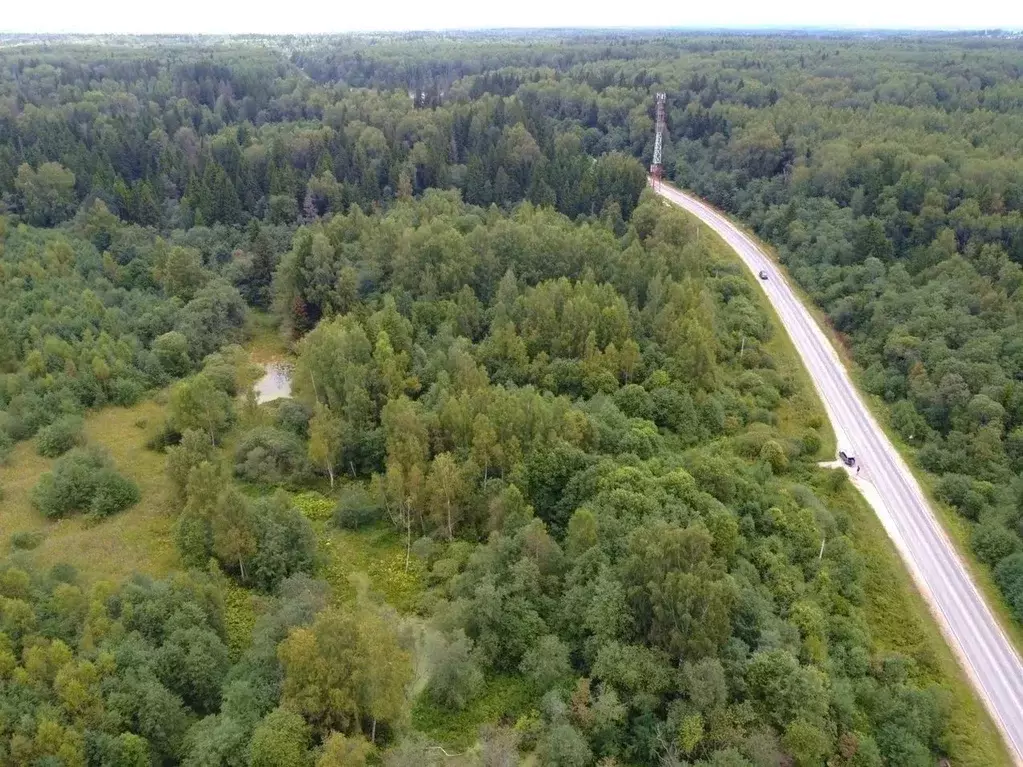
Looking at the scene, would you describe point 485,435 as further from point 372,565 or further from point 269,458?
point 269,458

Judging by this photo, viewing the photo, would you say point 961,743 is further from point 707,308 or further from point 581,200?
point 581,200

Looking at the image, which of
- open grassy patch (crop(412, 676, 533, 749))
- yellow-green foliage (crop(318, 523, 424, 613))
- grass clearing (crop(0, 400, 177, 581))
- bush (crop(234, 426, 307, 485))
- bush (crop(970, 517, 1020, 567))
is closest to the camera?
open grassy patch (crop(412, 676, 533, 749))

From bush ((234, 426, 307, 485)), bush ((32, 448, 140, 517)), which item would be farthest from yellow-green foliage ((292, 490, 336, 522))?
bush ((32, 448, 140, 517))

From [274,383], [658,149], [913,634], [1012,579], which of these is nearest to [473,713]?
[913,634]

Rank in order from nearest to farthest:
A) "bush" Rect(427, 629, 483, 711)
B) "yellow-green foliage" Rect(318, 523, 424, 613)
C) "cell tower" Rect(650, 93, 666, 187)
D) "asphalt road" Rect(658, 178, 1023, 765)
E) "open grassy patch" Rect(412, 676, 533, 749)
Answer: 1. "open grassy patch" Rect(412, 676, 533, 749)
2. "bush" Rect(427, 629, 483, 711)
3. "asphalt road" Rect(658, 178, 1023, 765)
4. "yellow-green foliage" Rect(318, 523, 424, 613)
5. "cell tower" Rect(650, 93, 666, 187)

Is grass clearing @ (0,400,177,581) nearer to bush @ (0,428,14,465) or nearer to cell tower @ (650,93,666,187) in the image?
bush @ (0,428,14,465)

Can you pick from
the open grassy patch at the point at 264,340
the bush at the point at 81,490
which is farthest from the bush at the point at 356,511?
the open grassy patch at the point at 264,340
